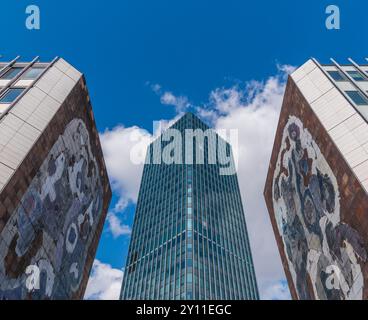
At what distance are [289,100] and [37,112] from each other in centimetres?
2258

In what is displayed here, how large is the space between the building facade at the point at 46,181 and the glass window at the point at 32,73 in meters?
0.08

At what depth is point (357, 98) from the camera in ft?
94.2

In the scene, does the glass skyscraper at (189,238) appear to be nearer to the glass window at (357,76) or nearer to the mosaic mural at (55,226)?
the mosaic mural at (55,226)

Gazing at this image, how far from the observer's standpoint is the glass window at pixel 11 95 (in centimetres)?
2712

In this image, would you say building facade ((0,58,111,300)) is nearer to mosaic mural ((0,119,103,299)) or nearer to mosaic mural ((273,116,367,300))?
mosaic mural ((0,119,103,299))

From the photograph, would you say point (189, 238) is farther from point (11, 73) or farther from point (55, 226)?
point (11, 73)

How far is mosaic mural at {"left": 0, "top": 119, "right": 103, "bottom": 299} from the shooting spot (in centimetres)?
A: 2242

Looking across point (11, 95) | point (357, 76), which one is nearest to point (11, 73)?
point (11, 95)

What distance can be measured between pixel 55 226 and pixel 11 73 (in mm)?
15036

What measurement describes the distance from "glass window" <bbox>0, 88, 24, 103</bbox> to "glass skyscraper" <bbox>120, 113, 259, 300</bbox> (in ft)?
226

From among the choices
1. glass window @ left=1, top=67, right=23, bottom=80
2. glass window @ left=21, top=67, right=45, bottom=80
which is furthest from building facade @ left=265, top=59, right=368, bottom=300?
glass window @ left=1, top=67, right=23, bottom=80

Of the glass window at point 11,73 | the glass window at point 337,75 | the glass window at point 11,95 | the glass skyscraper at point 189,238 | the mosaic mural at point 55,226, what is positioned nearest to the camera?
the mosaic mural at point 55,226

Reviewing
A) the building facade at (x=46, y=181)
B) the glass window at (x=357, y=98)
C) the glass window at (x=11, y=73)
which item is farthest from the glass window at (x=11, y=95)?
the glass window at (x=357, y=98)
